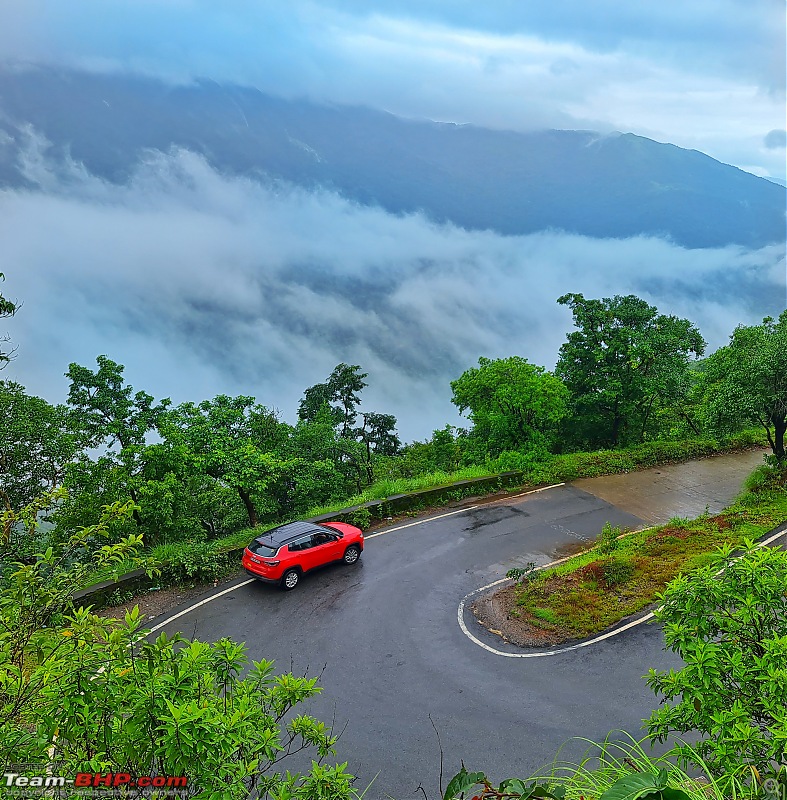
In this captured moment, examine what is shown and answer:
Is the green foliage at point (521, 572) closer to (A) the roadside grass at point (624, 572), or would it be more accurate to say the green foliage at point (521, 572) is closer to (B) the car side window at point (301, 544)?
(A) the roadside grass at point (624, 572)

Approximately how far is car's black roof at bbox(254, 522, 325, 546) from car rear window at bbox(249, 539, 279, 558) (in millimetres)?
92

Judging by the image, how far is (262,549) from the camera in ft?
37.8

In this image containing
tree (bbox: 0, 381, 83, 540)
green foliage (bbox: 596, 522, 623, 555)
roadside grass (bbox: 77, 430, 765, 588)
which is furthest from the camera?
tree (bbox: 0, 381, 83, 540)

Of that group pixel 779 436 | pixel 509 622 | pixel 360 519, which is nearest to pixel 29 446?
pixel 360 519

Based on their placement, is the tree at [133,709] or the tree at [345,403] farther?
the tree at [345,403]

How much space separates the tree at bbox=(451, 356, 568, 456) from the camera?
66.2ft

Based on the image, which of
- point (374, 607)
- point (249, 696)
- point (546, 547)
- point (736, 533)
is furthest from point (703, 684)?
point (736, 533)

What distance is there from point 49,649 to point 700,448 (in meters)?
22.9

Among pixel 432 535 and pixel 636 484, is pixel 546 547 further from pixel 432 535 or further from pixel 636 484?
pixel 636 484

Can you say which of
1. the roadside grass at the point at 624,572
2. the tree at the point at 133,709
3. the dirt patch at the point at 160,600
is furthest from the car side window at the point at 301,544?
the tree at the point at 133,709

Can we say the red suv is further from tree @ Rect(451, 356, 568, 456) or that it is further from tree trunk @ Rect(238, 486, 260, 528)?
tree @ Rect(451, 356, 568, 456)

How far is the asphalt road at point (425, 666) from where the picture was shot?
7078mm

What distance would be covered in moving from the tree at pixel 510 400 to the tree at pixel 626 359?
264cm

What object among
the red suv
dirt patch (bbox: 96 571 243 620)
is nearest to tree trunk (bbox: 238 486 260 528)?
the red suv
